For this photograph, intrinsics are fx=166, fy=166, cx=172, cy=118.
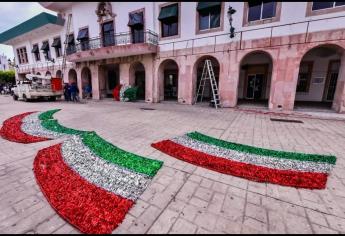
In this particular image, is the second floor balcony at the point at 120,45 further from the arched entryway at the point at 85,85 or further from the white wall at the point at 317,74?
the white wall at the point at 317,74

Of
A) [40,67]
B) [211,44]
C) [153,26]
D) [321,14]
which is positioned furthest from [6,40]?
[321,14]

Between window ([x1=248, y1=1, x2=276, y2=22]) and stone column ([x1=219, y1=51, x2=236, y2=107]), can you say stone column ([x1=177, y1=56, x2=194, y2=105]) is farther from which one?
window ([x1=248, y1=1, x2=276, y2=22])

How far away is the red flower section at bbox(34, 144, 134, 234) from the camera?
1.99 m

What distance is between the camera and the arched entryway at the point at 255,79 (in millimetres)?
14172

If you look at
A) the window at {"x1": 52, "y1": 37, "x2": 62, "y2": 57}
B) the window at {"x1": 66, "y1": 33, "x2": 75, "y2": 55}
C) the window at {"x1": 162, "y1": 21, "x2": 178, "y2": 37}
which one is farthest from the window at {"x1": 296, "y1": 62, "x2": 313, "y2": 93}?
the window at {"x1": 52, "y1": 37, "x2": 62, "y2": 57}

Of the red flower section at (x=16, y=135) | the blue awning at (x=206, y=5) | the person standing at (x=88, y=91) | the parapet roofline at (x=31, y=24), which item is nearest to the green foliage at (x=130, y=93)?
the person standing at (x=88, y=91)

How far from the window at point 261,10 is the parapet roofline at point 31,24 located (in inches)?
798

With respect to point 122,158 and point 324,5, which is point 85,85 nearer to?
point 122,158

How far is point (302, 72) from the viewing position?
13.5 metres

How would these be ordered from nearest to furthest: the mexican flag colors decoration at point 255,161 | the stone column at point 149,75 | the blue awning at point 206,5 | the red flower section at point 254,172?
the red flower section at point 254,172 < the mexican flag colors decoration at point 255,161 < the blue awning at point 206,5 < the stone column at point 149,75

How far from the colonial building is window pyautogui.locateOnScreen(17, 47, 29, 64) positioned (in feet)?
23.5

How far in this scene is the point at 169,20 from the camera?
12734mm

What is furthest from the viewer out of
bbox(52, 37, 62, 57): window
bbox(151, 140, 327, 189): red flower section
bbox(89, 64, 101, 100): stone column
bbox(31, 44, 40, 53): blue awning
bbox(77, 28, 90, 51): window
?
bbox(31, 44, 40, 53): blue awning

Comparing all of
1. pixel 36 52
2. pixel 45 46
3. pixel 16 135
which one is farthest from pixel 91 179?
pixel 36 52
